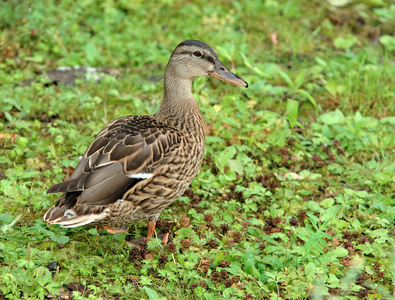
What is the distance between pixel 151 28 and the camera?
693 cm

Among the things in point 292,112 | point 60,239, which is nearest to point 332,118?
point 292,112

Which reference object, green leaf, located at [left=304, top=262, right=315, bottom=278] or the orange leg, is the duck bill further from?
green leaf, located at [left=304, top=262, right=315, bottom=278]

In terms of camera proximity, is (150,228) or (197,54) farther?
(197,54)

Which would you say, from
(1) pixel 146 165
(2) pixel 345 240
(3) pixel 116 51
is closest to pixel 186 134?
(1) pixel 146 165

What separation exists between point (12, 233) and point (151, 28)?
390cm

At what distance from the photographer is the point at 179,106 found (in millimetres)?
4445

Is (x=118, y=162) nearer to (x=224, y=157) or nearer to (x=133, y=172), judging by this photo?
(x=133, y=172)

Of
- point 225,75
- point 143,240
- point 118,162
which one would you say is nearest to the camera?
point 118,162

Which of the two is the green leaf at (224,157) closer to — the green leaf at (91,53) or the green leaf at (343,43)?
the green leaf at (91,53)

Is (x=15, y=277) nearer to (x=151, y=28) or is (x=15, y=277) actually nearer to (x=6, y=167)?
(x=6, y=167)

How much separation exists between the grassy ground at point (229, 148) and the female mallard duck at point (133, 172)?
0.26 meters

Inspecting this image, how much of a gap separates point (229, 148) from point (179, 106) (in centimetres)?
65

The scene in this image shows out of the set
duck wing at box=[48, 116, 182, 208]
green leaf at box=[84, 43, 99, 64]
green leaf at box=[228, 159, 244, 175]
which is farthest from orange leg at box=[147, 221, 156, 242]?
green leaf at box=[84, 43, 99, 64]

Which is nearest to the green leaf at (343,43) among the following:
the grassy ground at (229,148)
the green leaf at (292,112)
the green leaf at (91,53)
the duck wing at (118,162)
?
the grassy ground at (229,148)
